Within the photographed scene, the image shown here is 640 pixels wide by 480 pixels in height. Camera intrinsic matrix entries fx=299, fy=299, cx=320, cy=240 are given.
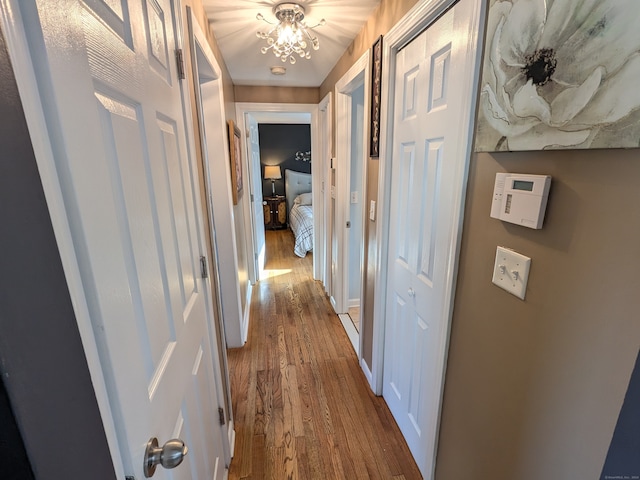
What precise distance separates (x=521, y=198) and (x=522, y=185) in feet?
0.11

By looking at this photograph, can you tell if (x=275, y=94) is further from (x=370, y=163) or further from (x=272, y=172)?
(x=272, y=172)

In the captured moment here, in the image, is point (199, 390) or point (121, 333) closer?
point (121, 333)

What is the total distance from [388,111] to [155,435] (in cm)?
158

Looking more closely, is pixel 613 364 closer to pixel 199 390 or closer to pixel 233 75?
pixel 199 390

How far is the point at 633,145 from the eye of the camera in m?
0.54

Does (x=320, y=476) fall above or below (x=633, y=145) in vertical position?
below

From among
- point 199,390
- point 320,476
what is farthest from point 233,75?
point 320,476

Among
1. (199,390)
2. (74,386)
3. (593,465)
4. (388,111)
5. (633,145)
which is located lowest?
(199,390)

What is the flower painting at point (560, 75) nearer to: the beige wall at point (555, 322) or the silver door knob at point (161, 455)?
the beige wall at point (555, 322)

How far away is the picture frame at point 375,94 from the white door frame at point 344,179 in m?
0.13

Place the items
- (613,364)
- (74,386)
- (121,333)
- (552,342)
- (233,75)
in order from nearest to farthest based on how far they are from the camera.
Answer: (74,386), (121,333), (613,364), (552,342), (233,75)

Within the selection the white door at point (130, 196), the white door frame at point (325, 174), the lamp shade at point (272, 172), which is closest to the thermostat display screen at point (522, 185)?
the white door at point (130, 196)

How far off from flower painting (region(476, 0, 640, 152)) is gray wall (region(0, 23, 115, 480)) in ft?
3.02

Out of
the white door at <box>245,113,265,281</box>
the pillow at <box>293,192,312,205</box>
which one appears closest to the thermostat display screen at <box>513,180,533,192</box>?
the white door at <box>245,113,265,281</box>
